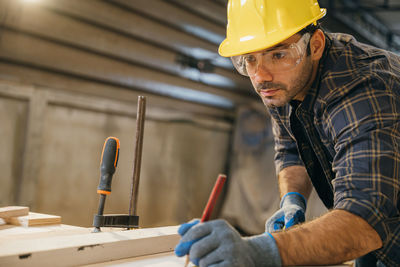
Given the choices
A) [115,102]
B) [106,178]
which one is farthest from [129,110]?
[106,178]

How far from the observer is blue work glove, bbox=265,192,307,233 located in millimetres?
1926

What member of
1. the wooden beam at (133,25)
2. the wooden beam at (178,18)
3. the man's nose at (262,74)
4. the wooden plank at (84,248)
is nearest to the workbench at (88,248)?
the wooden plank at (84,248)

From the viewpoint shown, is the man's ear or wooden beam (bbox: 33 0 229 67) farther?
wooden beam (bbox: 33 0 229 67)

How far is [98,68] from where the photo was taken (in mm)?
4566

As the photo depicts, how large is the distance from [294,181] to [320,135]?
1.79 ft

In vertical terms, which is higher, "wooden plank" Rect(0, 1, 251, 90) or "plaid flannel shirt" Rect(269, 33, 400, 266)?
"wooden plank" Rect(0, 1, 251, 90)

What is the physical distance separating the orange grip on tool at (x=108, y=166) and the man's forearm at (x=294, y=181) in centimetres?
100

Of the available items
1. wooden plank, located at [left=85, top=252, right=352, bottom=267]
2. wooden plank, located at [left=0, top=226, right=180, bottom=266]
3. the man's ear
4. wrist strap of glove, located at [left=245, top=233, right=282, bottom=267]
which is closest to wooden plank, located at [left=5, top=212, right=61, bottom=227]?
wooden plank, located at [left=0, top=226, right=180, bottom=266]

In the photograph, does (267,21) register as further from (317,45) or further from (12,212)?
(12,212)

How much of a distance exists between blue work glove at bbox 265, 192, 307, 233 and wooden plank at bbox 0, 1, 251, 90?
2.90m

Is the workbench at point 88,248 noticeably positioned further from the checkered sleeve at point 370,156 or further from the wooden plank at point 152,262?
the checkered sleeve at point 370,156

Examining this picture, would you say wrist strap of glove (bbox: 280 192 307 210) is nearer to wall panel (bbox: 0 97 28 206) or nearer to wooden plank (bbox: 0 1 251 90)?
wooden plank (bbox: 0 1 251 90)

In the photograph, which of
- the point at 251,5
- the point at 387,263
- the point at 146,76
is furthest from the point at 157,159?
the point at 387,263

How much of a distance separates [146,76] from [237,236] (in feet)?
13.1
